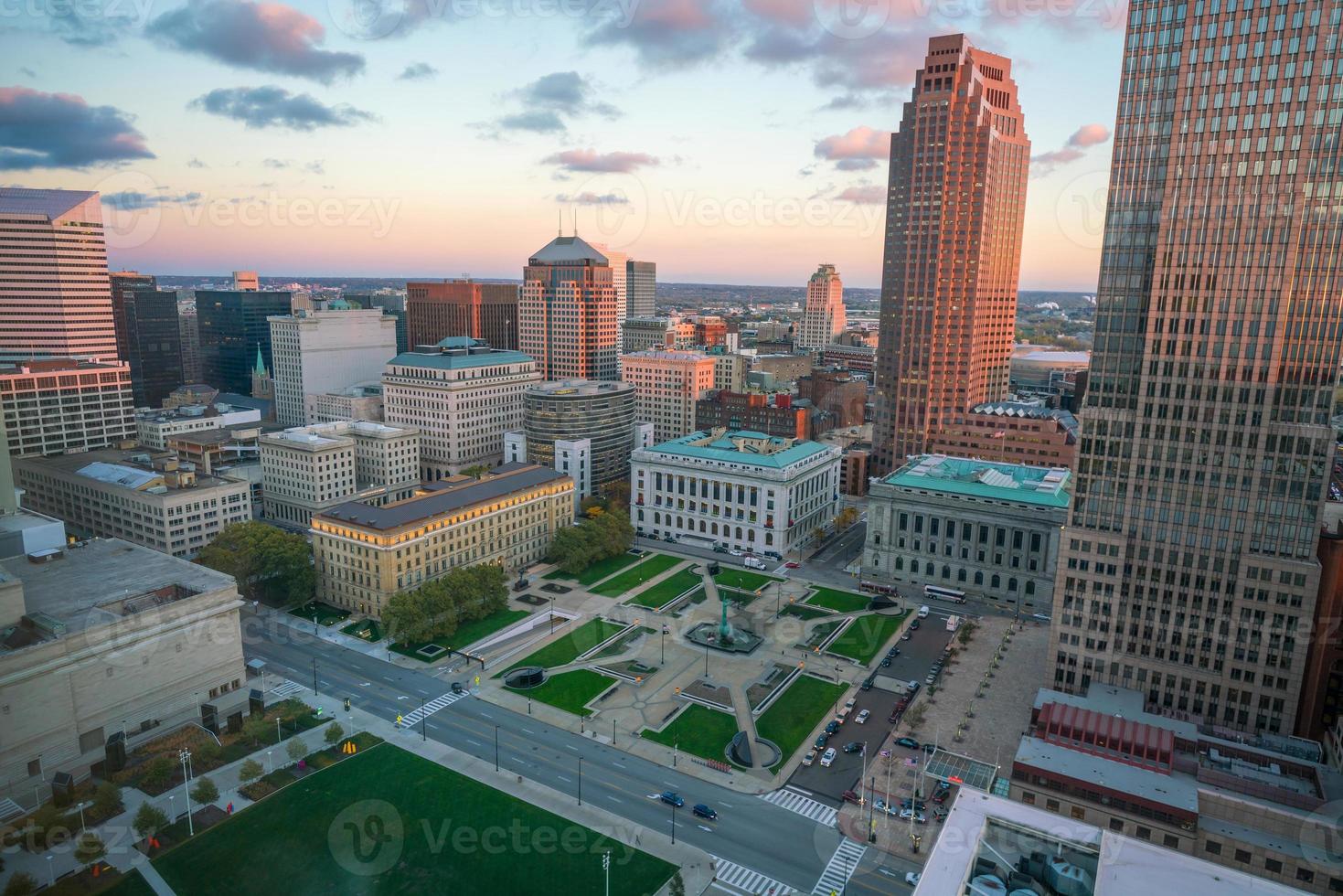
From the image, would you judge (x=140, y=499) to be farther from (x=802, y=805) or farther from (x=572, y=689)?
(x=802, y=805)

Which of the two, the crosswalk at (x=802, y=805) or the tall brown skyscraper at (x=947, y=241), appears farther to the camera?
the tall brown skyscraper at (x=947, y=241)

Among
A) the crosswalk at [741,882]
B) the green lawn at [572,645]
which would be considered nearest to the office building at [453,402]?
the green lawn at [572,645]

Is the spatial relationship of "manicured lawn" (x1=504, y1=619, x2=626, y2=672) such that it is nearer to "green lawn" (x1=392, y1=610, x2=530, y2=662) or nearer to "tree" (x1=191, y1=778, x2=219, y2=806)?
"green lawn" (x1=392, y1=610, x2=530, y2=662)

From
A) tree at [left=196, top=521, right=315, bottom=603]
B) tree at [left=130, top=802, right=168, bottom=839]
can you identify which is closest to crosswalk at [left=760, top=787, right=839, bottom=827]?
tree at [left=130, top=802, right=168, bottom=839]

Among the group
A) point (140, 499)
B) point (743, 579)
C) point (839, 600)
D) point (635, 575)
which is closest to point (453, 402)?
point (140, 499)

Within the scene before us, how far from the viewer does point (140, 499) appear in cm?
12469

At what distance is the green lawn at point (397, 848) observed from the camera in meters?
64.7

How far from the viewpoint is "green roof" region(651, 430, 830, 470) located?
473 feet

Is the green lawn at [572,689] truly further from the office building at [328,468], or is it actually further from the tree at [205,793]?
the office building at [328,468]

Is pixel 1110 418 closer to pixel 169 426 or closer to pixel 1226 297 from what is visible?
pixel 1226 297

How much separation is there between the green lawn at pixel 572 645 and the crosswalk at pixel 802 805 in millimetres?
34523

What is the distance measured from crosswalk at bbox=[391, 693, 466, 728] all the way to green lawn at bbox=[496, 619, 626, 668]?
8.21 metres

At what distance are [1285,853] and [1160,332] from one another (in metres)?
48.0

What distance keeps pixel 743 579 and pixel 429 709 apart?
56929mm
